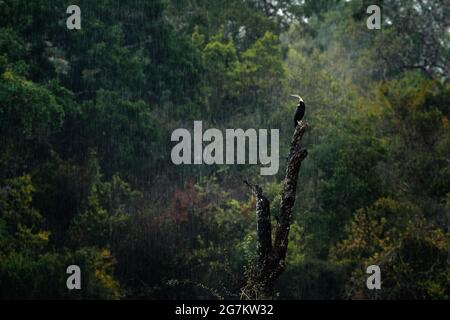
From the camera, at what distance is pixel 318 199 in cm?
2928

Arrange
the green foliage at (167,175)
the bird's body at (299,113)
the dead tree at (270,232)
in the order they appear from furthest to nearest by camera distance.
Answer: the green foliage at (167,175), the bird's body at (299,113), the dead tree at (270,232)

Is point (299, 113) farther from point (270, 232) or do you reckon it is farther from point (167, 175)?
point (167, 175)

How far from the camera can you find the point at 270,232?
1042 cm

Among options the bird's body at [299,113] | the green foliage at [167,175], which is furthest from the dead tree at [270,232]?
the green foliage at [167,175]

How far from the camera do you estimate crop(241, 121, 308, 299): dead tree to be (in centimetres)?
1030

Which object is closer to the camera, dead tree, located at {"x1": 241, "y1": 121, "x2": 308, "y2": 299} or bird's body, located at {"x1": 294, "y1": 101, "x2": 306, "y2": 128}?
dead tree, located at {"x1": 241, "y1": 121, "x2": 308, "y2": 299}

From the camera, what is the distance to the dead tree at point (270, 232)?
10.3 m

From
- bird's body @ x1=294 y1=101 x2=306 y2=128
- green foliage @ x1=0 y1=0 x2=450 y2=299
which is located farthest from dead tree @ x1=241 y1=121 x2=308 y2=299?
green foliage @ x1=0 y1=0 x2=450 y2=299

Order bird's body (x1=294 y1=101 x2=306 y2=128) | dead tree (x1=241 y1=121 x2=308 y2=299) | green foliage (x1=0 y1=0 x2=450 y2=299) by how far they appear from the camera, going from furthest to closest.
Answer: green foliage (x1=0 y1=0 x2=450 y2=299) < bird's body (x1=294 y1=101 x2=306 y2=128) < dead tree (x1=241 y1=121 x2=308 y2=299)

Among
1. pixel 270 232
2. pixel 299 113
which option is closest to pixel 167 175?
pixel 299 113

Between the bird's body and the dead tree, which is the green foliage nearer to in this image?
the bird's body

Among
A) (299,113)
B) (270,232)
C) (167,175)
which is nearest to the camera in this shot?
(270,232)

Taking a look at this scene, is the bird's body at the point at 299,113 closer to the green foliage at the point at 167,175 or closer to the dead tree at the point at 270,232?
the dead tree at the point at 270,232
